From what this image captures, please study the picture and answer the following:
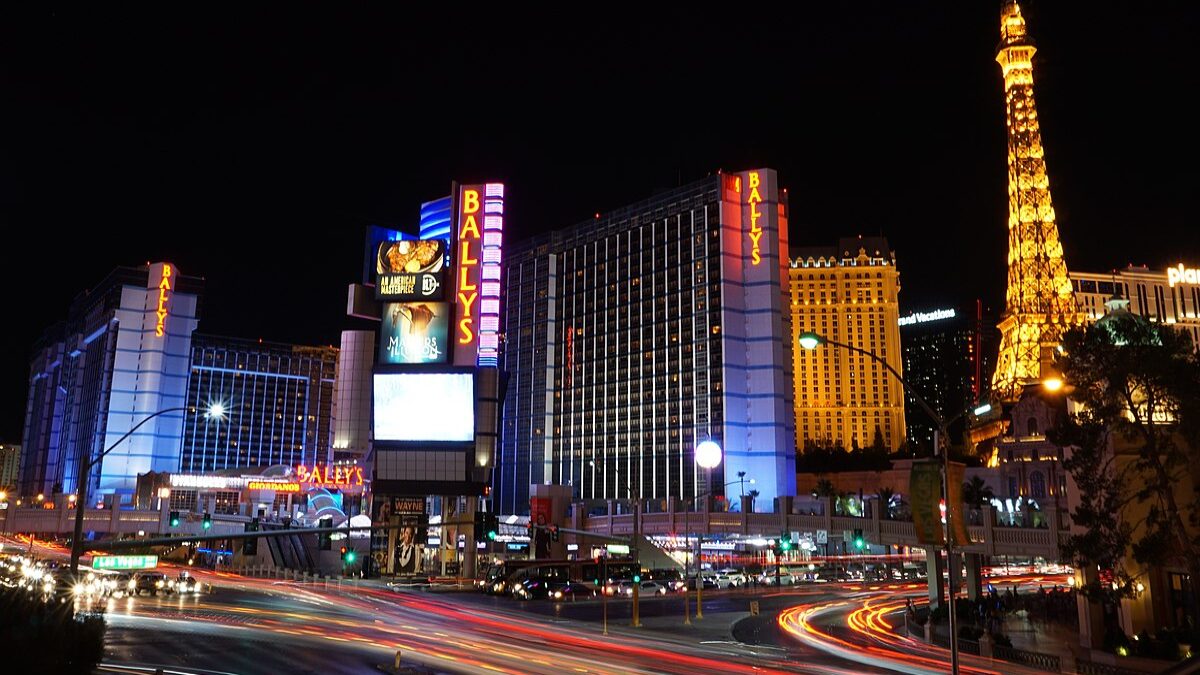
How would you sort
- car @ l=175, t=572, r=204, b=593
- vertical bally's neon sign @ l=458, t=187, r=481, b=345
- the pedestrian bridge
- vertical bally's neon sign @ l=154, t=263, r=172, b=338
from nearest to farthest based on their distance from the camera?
1. the pedestrian bridge
2. car @ l=175, t=572, r=204, b=593
3. vertical bally's neon sign @ l=458, t=187, r=481, b=345
4. vertical bally's neon sign @ l=154, t=263, r=172, b=338

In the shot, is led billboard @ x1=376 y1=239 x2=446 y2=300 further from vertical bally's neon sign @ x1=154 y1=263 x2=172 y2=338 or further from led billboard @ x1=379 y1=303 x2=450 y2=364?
vertical bally's neon sign @ x1=154 y1=263 x2=172 y2=338

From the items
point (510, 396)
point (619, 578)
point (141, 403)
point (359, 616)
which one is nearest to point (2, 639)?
point (359, 616)

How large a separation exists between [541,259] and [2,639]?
520 feet

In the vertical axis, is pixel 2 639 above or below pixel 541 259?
below

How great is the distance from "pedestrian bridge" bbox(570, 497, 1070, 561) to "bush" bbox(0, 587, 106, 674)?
2450cm

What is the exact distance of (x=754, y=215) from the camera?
5285 inches

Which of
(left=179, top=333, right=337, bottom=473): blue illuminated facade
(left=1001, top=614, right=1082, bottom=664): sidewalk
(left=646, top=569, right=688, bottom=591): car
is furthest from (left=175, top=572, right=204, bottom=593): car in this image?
(left=179, top=333, right=337, bottom=473): blue illuminated facade

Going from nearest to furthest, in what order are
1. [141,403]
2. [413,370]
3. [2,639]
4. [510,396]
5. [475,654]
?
1. [2,639]
2. [475,654]
3. [413,370]
4. [141,403]
5. [510,396]

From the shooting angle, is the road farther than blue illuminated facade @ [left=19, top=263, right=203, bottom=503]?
No

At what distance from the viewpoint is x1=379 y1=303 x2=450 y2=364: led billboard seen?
10094 cm

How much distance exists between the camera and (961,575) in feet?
247

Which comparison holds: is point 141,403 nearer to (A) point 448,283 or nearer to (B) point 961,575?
(A) point 448,283

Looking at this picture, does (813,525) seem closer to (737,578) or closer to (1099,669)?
(737,578)

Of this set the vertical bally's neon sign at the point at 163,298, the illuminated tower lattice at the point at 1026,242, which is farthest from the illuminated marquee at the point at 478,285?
the vertical bally's neon sign at the point at 163,298
